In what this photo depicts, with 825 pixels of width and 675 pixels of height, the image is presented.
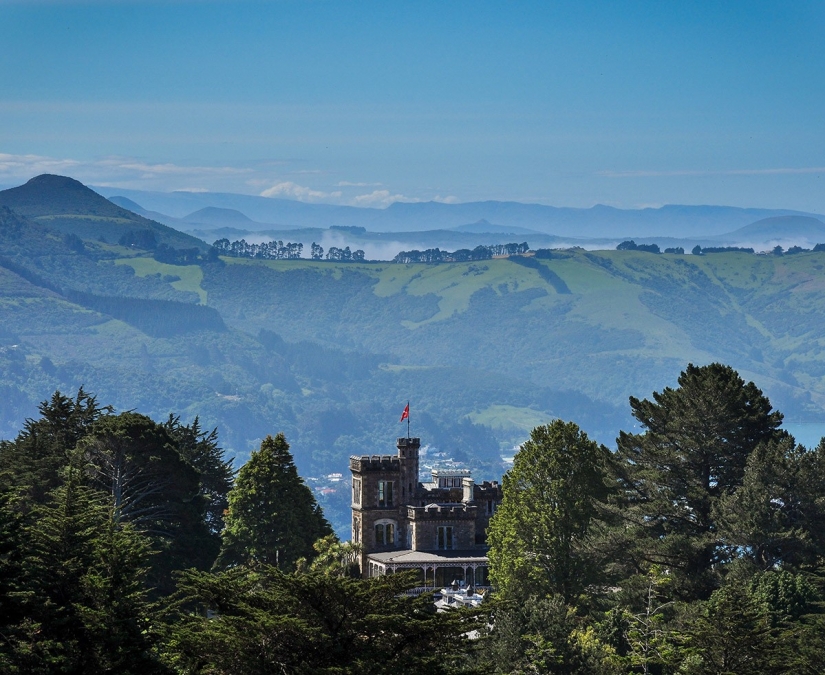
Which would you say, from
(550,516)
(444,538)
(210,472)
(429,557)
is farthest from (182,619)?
(210,472)

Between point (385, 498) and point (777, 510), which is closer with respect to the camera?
point (777, 510)

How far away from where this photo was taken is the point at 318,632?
4866 cm

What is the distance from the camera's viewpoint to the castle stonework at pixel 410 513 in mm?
120562

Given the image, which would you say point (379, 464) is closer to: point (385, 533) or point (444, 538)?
point (385, 533)

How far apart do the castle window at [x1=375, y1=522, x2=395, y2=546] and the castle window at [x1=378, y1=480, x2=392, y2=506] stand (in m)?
1.60

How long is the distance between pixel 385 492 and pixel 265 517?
66.6ft

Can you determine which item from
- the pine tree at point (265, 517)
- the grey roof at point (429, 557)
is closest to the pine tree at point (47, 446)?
the pine tree at point (265, 517)

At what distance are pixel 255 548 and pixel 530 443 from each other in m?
18.4

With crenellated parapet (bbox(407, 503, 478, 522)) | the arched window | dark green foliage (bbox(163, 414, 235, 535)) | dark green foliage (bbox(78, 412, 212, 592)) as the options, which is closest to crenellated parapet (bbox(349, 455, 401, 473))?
crenellated parapet (bbox(407, 503, 478, 522))

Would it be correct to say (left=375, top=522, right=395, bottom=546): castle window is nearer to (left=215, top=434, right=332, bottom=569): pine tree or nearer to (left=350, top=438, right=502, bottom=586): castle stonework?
(left=350, top=438, right=502, bottom=586): castle stonework

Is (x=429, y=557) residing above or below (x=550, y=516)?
below

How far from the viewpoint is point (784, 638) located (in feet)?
216

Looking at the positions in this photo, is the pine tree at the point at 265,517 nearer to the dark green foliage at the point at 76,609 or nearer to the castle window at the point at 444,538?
the castle window at the point at 444,538

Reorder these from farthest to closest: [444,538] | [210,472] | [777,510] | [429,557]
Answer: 1. [210,472]
2. [444,538]
3. [429,557]
4. [777,510]
